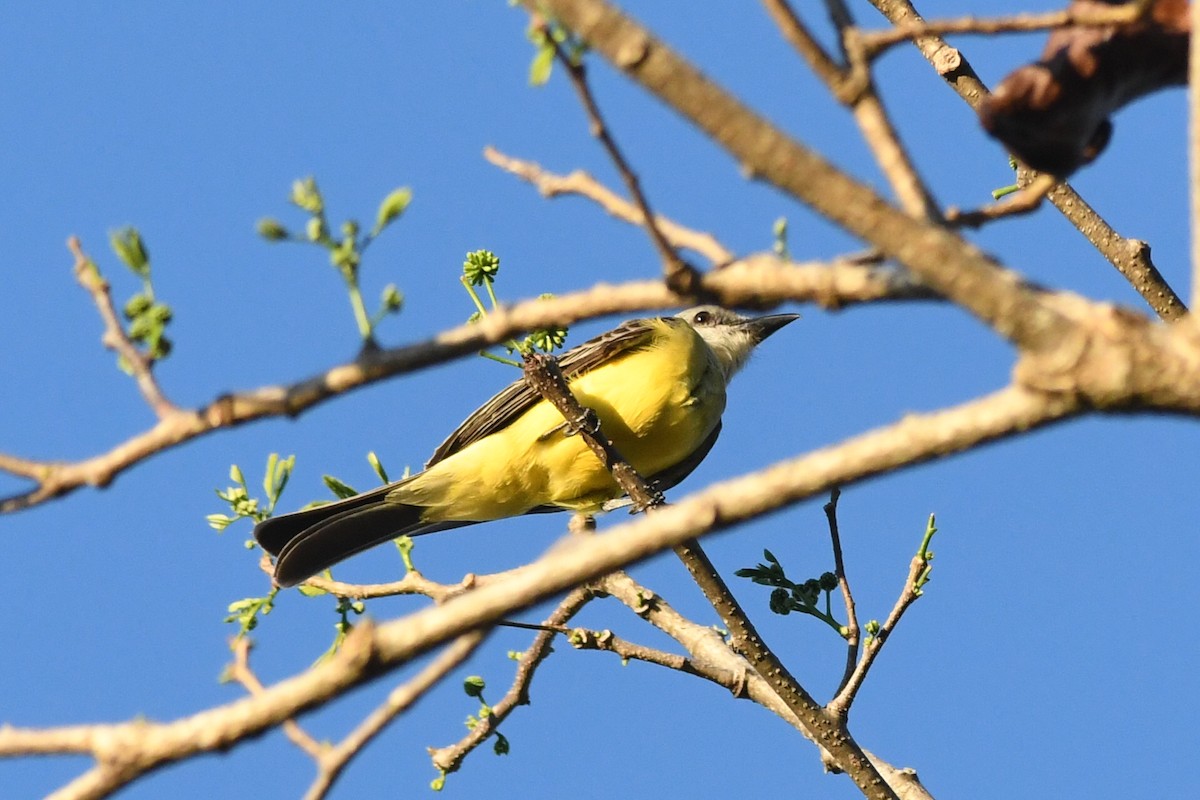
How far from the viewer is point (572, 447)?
681 cm

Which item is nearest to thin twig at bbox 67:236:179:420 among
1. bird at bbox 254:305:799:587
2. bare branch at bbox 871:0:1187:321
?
bare branch at bbox 871:0:1187:321

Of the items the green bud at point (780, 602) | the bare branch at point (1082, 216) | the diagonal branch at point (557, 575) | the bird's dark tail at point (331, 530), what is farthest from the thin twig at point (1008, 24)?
the bird's dark tail at point (331, 530)

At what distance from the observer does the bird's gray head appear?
8688mm

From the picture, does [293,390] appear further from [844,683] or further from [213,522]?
[213,522]

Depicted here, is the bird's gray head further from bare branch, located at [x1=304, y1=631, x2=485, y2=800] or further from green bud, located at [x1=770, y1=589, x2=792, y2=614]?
bare branch, located at [x1=304, y1=631, x2=485, y2=800]

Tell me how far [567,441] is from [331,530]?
50.5 inches

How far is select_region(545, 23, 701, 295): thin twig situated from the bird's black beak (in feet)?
22.6

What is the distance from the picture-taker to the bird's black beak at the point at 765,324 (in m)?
8.81

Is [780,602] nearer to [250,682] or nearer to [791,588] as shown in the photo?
[791,588]

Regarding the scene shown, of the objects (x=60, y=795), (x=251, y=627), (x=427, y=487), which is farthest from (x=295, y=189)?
(x=427, y=487)

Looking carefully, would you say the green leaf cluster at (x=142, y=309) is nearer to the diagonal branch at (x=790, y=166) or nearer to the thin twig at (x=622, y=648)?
the diagonal branch at (x=790, y=166)

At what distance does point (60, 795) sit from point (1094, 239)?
368 cm

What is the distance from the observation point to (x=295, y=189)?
2293 millimetres

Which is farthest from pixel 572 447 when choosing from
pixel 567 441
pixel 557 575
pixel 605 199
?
pixel 557 575
